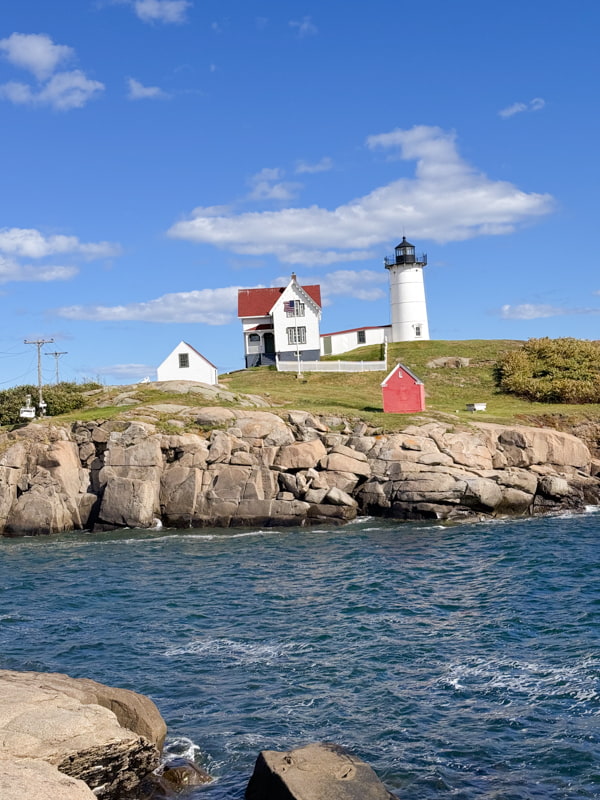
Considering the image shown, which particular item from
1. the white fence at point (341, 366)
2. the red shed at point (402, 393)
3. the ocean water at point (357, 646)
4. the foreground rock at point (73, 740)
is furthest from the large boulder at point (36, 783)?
the white fence at point (341, 366)

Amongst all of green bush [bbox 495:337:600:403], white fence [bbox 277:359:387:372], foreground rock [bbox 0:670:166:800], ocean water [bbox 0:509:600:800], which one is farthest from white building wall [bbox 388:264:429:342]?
foreground rock [bbox 0:670:166:800]

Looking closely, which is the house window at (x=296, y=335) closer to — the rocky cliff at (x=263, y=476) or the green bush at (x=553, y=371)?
the green bush at (x=553, y=371)

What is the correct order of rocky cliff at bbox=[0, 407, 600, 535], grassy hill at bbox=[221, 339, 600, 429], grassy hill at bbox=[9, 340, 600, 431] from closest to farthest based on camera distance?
rocky cliff at bbox=[0, 407, 600, 535], grassy hill at bbox=[9, 340, 600, 431], grassy hill at bbox=[221, 339, 600, 429]

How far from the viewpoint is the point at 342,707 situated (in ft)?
55.4

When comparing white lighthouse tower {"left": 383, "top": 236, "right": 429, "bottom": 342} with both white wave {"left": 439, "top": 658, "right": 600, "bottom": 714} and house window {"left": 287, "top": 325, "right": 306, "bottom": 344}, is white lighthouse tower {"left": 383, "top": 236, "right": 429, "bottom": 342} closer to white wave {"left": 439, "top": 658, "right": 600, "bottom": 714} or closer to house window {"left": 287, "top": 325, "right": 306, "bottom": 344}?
house window {"left": 287, "top": 325, "right": 306, "bottom": 344}

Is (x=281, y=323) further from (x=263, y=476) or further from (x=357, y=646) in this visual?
(x=357, y=646)

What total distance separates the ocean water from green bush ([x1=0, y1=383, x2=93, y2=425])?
1697cm

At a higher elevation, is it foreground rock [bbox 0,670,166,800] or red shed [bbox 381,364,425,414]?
red shed [bbox 381,364,425,414]

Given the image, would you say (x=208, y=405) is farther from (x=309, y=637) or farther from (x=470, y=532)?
(x=309, y=637)

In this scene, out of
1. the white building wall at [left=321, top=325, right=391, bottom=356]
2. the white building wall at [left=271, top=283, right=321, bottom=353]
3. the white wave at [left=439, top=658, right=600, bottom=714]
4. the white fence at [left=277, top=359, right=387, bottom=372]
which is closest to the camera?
the white wave at [left=439, top=658, right=600, bottom=714]

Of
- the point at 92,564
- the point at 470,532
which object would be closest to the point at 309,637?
the point at 92,564

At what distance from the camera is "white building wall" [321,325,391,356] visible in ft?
267

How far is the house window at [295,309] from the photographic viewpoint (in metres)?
74.2

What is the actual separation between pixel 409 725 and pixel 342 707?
1.59 meters
